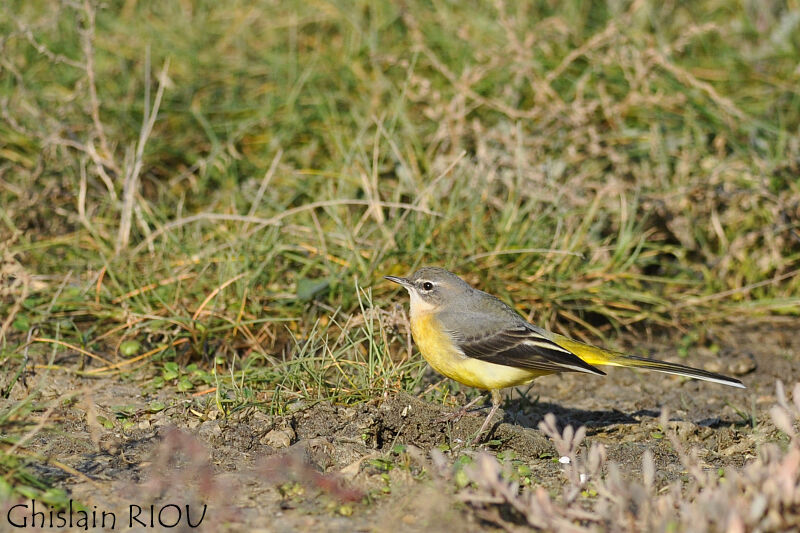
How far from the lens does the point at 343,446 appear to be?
454cm

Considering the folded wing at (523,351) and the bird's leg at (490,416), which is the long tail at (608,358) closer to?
the folded wing at (523,351)

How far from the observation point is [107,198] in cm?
679

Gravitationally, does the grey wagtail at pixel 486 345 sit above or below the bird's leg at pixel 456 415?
above

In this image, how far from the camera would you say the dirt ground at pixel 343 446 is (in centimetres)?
382

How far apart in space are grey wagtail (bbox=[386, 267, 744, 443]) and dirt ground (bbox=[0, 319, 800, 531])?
25 centimetres

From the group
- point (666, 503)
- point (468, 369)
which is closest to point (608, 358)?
point (468, 369)

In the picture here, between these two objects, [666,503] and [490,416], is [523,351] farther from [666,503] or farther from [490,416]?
[666,503]

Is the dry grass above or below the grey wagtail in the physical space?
above

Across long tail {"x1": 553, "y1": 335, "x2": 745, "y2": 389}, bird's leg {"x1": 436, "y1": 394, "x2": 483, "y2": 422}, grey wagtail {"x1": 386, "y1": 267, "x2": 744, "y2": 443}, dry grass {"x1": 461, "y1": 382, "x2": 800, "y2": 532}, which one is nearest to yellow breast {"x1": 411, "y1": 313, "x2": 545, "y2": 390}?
grey wagtail {"x1": 386, "y1": 267, "x2": 744, "y2": 443}

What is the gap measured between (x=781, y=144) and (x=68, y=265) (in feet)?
17.3

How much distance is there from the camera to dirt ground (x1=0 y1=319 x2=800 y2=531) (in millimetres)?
3822

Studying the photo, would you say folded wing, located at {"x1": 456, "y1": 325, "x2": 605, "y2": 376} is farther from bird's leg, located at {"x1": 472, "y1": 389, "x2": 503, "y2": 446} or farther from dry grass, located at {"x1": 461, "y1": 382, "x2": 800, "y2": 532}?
dry grass, located at {"x1": 461, "y1": 382, "x2": 800, "y2": 532}

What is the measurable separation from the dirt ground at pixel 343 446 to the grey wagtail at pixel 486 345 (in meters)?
0.25

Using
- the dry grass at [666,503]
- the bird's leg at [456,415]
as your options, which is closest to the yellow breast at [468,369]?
the bird's leg at [456,415]
